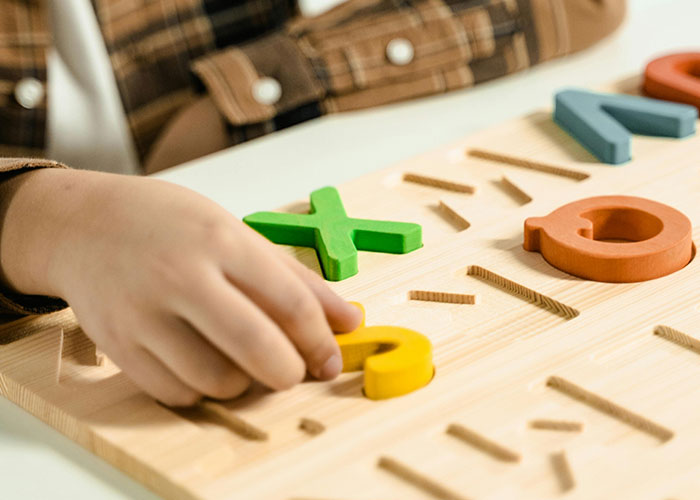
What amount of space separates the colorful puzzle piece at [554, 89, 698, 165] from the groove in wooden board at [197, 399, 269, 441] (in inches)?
15.0

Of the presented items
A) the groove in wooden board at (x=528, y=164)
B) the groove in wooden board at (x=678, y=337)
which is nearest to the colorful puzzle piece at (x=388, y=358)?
the groove in wooden board at (x=678, y=337)

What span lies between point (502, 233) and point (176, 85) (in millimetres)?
556

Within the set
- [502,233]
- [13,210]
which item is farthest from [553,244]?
[13,210]

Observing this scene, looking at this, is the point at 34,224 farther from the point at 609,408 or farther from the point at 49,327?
the point at 609,408

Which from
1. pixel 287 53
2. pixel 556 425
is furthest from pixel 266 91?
pixel 556 425

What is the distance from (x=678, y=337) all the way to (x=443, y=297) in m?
0.13

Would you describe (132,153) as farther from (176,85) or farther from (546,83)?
(546,83)

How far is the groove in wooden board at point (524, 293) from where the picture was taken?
523 millimetres

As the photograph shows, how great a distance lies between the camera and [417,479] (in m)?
0.40

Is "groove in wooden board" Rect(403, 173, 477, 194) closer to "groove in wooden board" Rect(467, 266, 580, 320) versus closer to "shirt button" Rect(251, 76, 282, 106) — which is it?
"groove in wooden board" Rect(467, 266, 580, 320)

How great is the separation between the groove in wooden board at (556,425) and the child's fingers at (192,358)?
14 centimetres

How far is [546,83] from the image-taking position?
0.93 m

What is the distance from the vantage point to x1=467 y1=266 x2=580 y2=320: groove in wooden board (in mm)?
523

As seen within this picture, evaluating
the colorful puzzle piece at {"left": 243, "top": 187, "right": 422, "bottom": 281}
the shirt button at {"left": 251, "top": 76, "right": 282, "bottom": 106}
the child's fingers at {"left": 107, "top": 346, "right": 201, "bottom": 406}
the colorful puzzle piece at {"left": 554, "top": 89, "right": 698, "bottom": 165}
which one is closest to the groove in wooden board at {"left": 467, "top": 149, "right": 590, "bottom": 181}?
the colorful puzzle piece at {"left": 554, "top": 89, "right": 698, "bottom": 165}
